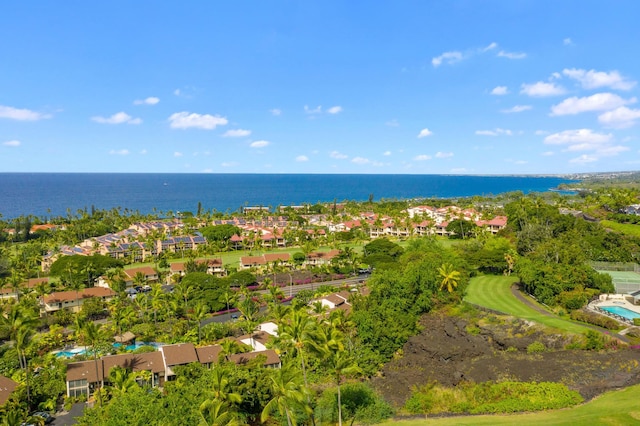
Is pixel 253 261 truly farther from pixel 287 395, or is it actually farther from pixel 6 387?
pixel 287 395

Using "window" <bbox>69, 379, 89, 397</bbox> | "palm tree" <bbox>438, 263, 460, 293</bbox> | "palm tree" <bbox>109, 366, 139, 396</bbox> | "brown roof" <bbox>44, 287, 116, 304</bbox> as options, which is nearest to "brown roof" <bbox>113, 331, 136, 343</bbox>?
"window" <bbox>69, 379, 89, 397</bbox>

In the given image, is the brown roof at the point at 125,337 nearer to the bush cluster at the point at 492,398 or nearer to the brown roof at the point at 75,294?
the brown roof at the point at 75,294

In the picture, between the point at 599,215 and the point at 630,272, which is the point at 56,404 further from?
the point at 599,215

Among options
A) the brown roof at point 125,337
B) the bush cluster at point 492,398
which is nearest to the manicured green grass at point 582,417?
the bush cluster at point 492,398

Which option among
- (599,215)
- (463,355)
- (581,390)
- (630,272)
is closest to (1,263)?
(463,355)

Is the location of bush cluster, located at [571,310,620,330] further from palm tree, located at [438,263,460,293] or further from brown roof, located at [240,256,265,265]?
brown roof, located at [240,256,265,265]
